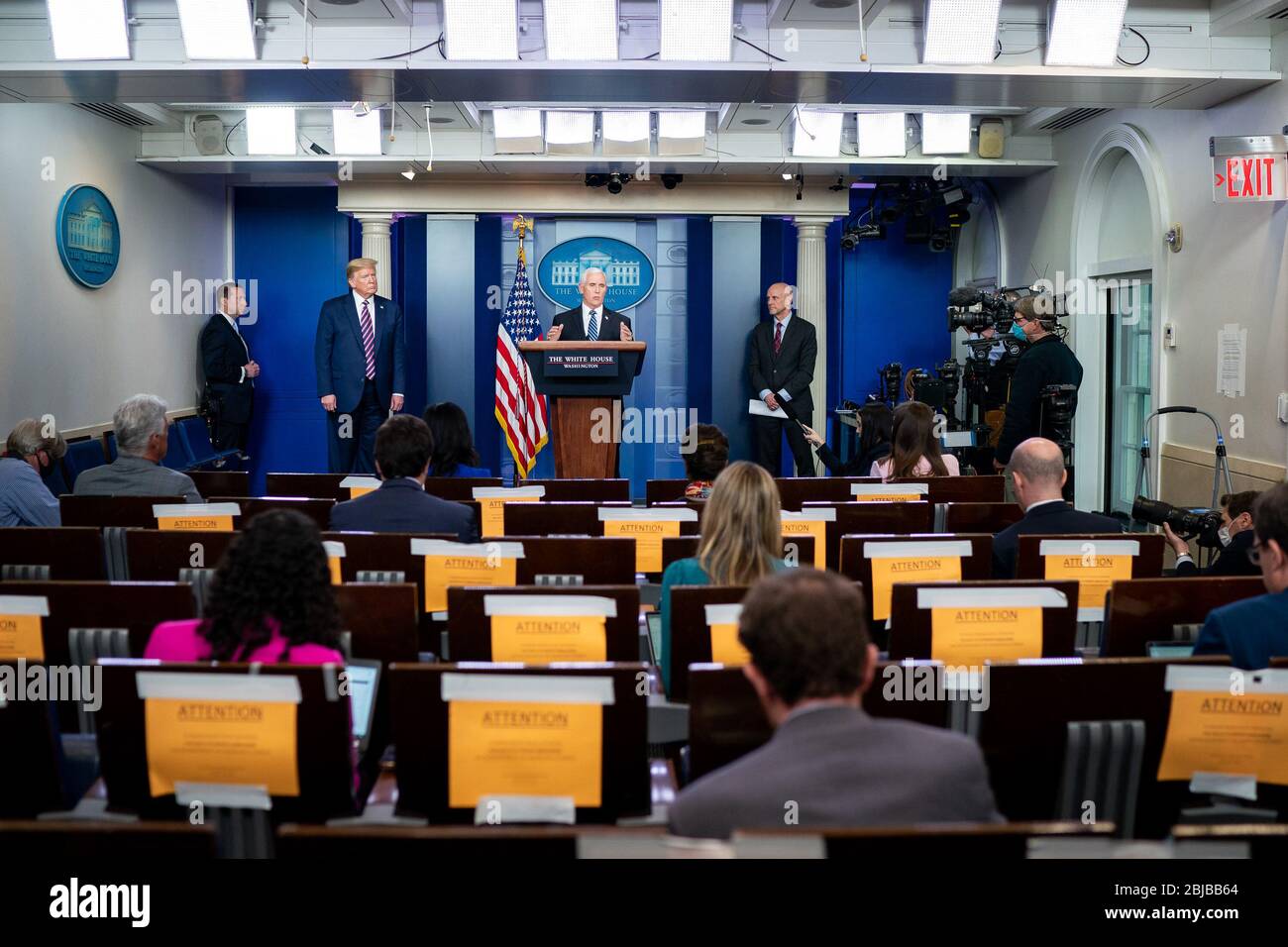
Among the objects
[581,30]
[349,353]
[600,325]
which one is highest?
[581,30]

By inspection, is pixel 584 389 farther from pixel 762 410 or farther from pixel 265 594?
A: pixel 265 594

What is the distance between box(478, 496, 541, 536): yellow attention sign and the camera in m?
4.39

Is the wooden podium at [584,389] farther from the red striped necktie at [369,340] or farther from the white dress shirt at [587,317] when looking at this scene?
the red striped necktie at [369,340]

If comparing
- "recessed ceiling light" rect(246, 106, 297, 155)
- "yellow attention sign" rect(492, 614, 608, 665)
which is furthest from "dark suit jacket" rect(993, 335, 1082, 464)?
"recessed ceiling light" rect(246, 106, 297, 155)

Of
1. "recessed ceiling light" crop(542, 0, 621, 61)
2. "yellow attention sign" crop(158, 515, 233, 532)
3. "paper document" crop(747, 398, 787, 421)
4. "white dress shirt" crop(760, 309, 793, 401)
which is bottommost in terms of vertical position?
"yellow attention sign" crop(158, 515, 233, 532)

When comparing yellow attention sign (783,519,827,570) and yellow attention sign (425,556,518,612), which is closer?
yellow attention sign (425,556,518,612)

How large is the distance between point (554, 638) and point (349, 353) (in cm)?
593

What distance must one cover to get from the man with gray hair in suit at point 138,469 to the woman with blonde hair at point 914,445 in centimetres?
281

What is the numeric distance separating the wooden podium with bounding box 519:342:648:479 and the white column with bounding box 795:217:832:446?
132 inches

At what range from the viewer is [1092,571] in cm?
315

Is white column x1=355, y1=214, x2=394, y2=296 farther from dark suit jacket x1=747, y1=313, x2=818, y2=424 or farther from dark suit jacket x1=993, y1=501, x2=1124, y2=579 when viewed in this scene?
dark suit jacket x1=993, y1=501, x2=1124, y2=579

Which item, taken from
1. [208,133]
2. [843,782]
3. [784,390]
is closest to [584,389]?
[784,390]

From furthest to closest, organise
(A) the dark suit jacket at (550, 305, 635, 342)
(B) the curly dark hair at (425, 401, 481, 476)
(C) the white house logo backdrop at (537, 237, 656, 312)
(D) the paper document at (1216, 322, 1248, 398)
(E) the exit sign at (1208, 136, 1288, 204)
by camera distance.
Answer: (C) the white house logo backdrop at (537, 237, 656, 312) → (A) the dark suit jacket at (550, 305, 635, 342) → (D) the paper document at (1216, 322, 1248, 398) → (E) the exit sign at (1208, 136, 1288, 204) → (B) the curly dark hair at (425, 401, 481, 476)
